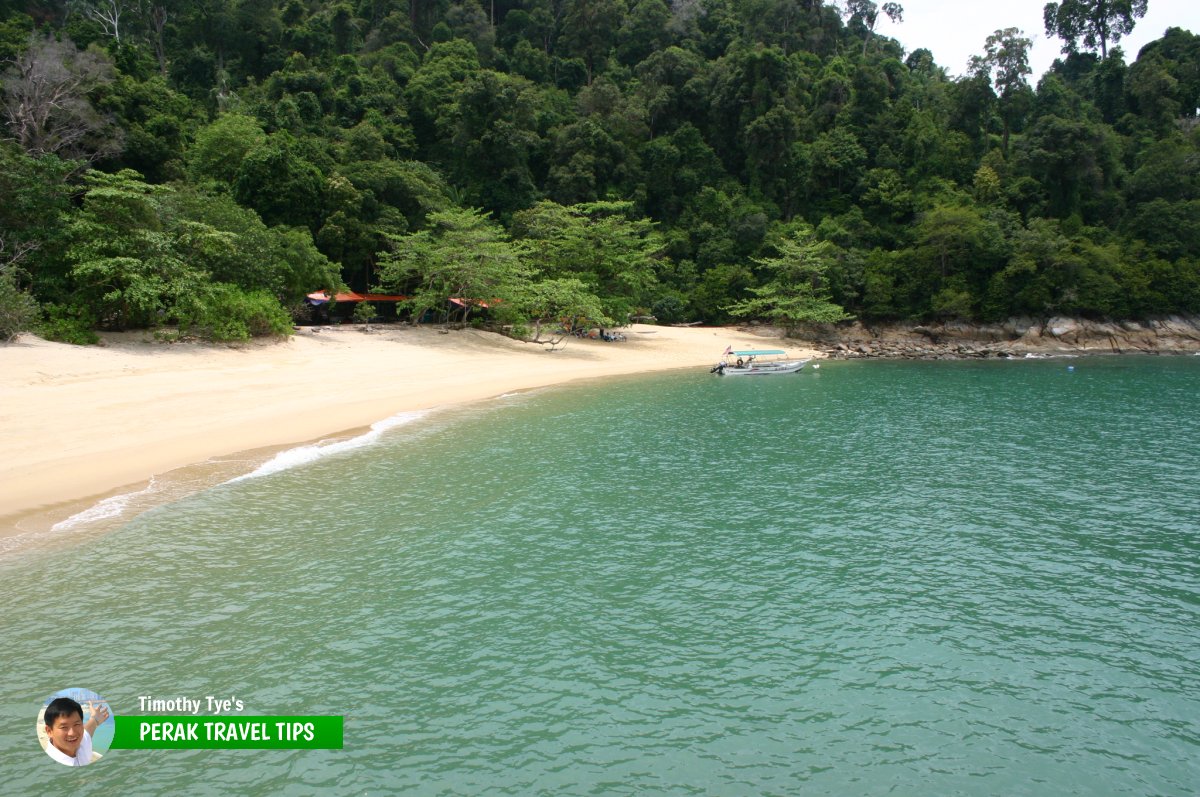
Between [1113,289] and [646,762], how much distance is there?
61.8 meters

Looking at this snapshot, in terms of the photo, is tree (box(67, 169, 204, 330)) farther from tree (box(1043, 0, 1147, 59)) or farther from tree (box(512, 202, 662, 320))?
tree (box(1043, 0, 1147, 59))

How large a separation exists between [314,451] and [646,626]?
12.8 metres

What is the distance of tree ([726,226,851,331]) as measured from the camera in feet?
172

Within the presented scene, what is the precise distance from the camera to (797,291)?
53.8m

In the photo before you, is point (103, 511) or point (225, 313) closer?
point (103, 511)

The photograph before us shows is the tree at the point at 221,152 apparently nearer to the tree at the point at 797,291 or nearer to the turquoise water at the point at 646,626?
the turquoise water at the point at 646,626

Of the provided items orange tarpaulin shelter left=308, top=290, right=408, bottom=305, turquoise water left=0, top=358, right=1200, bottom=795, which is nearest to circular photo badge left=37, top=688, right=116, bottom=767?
turquoise water left=0, top=358, right=1200, bottom=795

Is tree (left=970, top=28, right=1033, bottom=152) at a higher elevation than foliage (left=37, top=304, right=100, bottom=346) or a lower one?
higher

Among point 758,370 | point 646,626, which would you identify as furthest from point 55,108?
point 646,626

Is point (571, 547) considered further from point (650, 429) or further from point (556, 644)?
point (650, 429)

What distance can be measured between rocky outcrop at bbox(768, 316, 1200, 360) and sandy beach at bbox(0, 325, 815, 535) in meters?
23.0

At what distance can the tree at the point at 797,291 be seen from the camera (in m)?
52.5

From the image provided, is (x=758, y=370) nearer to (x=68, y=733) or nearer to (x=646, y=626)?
(x=646, y=626)

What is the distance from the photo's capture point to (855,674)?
8453 mm
